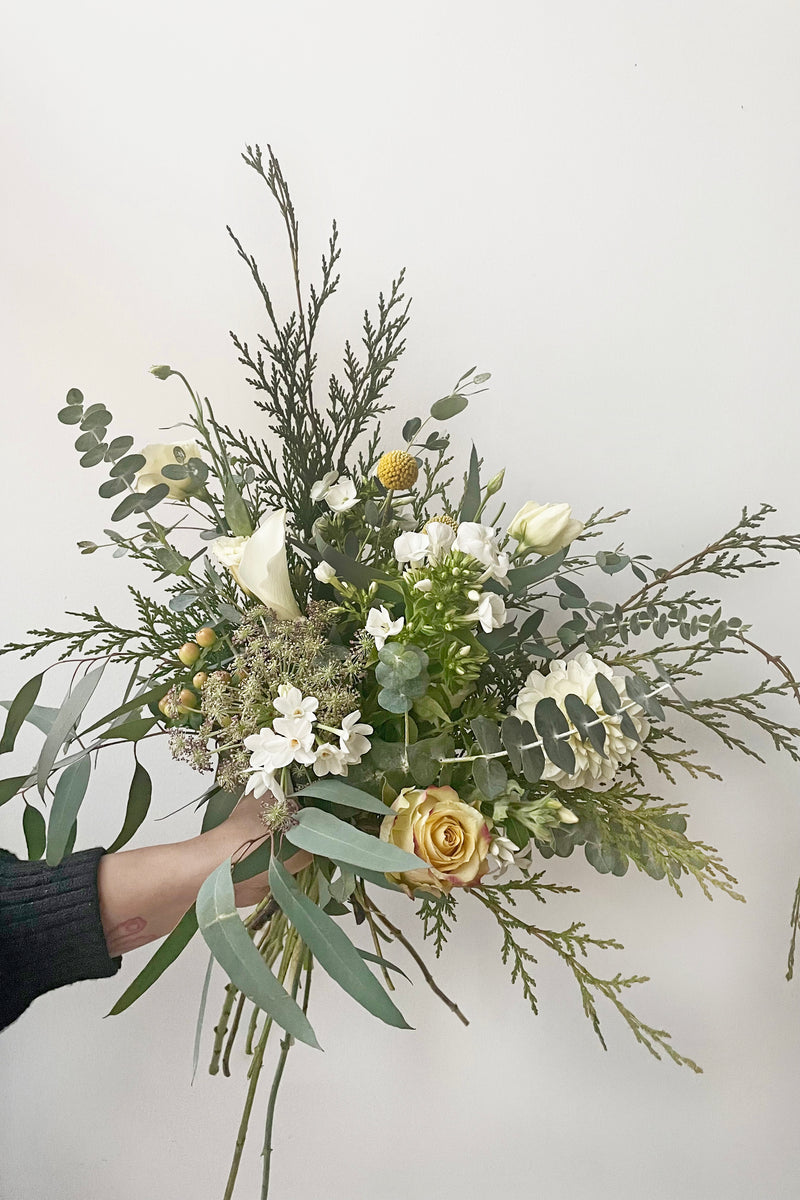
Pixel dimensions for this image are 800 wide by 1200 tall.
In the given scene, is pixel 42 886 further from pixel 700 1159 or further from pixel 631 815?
pixel 700 1159

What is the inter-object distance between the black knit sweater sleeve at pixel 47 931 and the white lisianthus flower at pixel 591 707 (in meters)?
0.43

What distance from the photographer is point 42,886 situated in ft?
2.69

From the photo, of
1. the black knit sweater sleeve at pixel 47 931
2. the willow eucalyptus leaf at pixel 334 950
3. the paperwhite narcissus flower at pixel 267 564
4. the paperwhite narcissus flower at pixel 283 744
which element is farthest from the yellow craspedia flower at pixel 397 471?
the black knit sweater sleeve at pixel 47 931

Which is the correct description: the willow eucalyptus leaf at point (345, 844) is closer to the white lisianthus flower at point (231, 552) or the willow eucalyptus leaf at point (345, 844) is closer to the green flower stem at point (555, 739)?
the green flower stem at point (555, 739)

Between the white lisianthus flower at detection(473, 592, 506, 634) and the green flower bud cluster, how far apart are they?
0.05 meters

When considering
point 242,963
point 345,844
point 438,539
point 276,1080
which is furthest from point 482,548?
point 276,1080

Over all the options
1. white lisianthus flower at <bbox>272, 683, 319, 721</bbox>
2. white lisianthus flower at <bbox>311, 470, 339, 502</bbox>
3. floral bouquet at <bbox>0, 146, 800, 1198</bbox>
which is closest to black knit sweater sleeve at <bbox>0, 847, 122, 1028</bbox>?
floral bouquet at <bbox>0, 146, 800, 1198</bbox>

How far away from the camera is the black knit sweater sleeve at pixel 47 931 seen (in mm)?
805

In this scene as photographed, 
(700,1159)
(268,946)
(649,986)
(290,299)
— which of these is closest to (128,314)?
(290,299)

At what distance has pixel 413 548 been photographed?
0.72 meters

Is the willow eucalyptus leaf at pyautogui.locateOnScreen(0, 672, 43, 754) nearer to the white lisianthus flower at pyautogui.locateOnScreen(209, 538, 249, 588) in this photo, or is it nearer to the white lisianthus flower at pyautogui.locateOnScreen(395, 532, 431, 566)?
the white lisianthus flower at pyautogui.locateOnScreen(209, 538, 249, 588)

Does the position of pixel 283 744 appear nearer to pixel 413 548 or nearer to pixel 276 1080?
pixel 413 548

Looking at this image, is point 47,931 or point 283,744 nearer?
point 283,744

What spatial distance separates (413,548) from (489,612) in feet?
0.27
